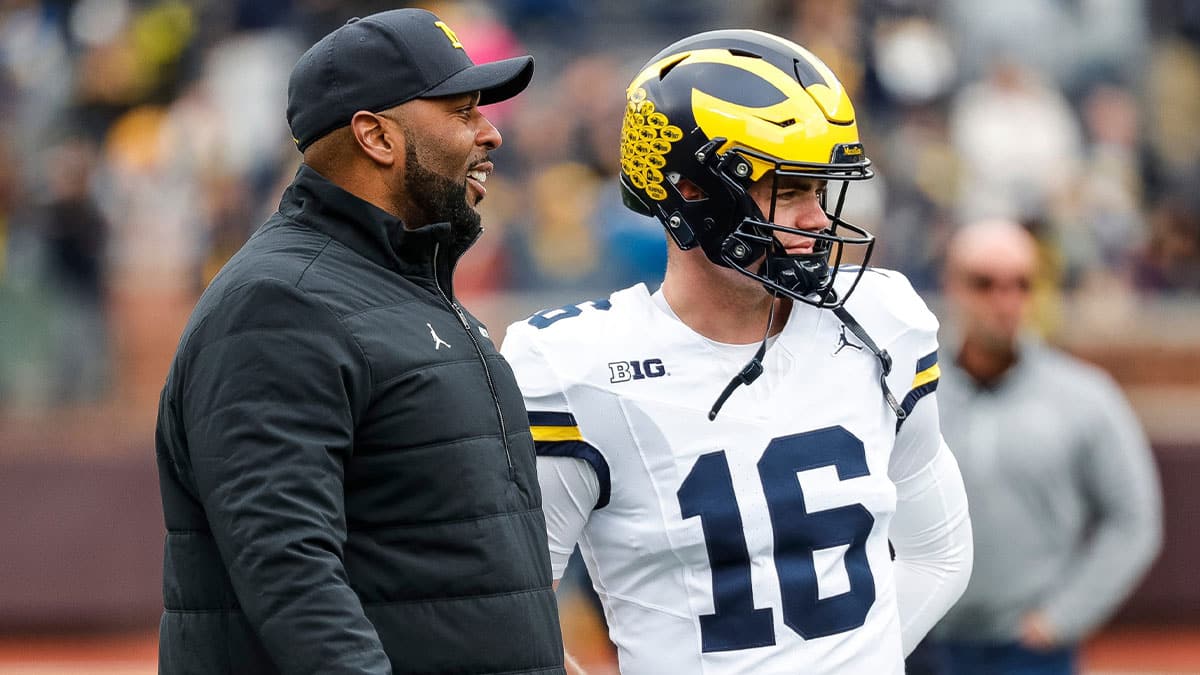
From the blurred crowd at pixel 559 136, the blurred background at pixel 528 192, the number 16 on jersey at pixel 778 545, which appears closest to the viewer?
the number 16 on jersey at pixel 778 545

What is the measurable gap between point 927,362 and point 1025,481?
2.30m

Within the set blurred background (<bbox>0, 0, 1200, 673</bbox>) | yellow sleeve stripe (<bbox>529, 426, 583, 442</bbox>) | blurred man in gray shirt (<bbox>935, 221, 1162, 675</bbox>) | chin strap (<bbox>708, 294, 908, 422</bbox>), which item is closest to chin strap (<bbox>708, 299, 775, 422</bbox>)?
chin strap (<bbox>708, 294, 908, 422</bbox>)

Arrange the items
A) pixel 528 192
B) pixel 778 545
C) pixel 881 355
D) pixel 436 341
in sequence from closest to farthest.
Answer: pixel 436 341
pixel 778 545
pixel 881 355
pixel 528 192

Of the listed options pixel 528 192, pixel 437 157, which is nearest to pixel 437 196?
pixel 437 157

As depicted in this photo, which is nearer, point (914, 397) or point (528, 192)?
point (914, 397)

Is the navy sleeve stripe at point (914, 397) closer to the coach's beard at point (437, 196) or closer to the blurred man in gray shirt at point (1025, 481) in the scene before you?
the coach's beard at point (437, 196)

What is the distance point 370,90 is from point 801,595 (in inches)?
44.5

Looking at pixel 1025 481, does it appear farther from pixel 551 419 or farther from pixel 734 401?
pixel 551 419

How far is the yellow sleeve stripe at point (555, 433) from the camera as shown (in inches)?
128

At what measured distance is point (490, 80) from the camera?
9.59ft

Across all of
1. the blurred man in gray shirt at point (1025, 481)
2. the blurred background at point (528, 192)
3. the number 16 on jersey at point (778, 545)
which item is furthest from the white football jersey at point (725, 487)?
the blurred background at point (528, 192)

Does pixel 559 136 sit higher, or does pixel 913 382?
pixel 913 382

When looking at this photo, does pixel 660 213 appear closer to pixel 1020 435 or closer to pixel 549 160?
pixel 1020 435

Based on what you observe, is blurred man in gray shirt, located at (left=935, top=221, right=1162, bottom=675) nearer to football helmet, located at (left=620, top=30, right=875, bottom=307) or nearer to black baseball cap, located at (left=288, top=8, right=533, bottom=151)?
football helmet, located at (left=620, top=30, right=875, bottom=307)
